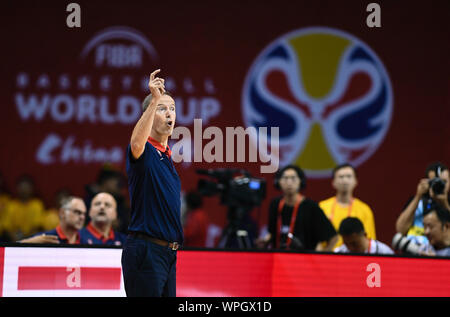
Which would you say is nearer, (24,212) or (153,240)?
(153,240)

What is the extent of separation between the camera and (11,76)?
11086 mm

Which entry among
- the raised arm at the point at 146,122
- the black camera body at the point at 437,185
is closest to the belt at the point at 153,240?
the raised arm at the point at 146,122

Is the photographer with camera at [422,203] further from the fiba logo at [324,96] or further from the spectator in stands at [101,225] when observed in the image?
the fiba logo at [324,96]

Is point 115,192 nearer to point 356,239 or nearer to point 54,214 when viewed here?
point 54,214

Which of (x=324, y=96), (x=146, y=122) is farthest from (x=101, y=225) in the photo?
(x=324, y=96)

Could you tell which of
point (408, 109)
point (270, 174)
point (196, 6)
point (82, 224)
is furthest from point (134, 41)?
point (82, 224)

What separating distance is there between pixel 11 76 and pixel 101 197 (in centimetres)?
468

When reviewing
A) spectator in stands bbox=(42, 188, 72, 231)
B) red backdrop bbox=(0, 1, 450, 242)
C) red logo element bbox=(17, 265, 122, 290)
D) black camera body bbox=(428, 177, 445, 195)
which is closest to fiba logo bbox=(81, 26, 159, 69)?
red backdrop bbox=(0, 1, 450, 242)

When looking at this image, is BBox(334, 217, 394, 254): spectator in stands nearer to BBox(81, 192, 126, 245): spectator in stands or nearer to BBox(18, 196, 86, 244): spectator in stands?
BBox(81, 192, 126, 245): spectator in stands

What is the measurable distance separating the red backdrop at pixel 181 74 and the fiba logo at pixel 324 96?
0.12 m

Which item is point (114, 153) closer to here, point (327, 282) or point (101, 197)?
point (101, 197)

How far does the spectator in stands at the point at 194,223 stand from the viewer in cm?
961

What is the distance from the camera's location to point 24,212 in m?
10.3

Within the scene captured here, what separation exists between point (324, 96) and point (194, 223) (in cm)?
269
